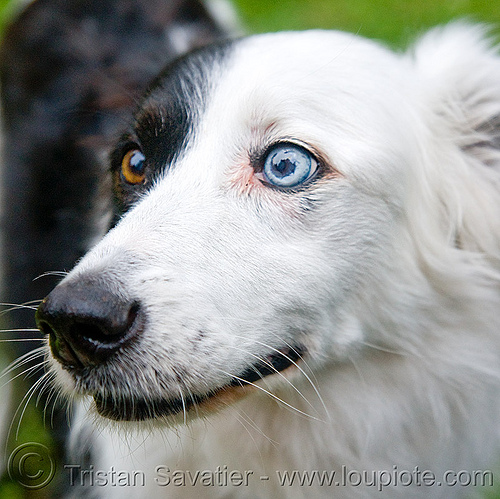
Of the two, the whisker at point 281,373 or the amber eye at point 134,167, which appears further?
the amber eye at point 134,167

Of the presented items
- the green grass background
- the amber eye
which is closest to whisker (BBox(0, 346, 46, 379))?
the amber eye

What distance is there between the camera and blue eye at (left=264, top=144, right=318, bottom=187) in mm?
1978

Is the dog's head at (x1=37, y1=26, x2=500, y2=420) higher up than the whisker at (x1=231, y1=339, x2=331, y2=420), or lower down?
higher up

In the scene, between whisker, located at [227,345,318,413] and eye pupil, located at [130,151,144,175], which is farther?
eye pupil, located at [130,151,144,175]

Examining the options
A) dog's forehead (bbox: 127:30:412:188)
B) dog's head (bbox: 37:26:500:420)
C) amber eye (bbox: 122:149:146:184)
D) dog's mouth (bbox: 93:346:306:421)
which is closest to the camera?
dog's head (bbox: 37:26:500:420)

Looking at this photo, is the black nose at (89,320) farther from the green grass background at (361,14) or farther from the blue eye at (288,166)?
the green grass background at (361,14)

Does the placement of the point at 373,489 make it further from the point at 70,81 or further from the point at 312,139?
the point at 70,81

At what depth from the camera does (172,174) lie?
2.01m

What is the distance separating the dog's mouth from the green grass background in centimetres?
428

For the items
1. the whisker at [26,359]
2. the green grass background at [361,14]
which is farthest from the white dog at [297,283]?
the green grass background at [361,14]

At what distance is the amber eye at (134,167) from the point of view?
2.22 metres

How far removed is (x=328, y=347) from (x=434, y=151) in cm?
86

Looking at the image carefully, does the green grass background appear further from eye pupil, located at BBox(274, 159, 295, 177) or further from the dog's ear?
eye pupil, located at BBox(274, 159, 295, 177)

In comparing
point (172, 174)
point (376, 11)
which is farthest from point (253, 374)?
point (376, 11)
